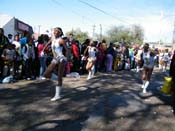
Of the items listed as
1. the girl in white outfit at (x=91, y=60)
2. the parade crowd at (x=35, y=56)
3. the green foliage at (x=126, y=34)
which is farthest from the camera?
the green foliage at (x=126, y=34)

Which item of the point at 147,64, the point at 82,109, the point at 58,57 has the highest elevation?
the point at 58,57

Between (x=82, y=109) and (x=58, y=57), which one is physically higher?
(x=58, y=57)

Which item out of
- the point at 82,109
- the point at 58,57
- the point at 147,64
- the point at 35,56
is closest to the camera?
the point at 82,109

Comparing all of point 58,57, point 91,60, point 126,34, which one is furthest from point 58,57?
point 126,34

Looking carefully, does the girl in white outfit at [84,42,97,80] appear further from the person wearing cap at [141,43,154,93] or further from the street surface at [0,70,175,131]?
the person wearing cap at [141,43,154,93]

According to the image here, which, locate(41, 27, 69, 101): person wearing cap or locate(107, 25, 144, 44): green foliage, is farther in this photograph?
locate(107, 25, 144, 44): green foliage

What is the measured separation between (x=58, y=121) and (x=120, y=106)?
97.6 inches

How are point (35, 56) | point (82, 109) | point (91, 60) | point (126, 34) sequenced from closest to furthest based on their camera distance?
1. point (82, 109)
2. point (35, 56)
3. point (91, 60)
4. point (126, 34)

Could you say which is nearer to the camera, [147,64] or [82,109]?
[82,109]

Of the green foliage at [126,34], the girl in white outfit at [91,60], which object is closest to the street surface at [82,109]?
the girl in white outfit at [91,60]

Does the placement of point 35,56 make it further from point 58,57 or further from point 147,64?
point 58,57

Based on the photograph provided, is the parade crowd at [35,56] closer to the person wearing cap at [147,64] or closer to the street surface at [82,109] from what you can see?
the person wearing cap at [147,64]

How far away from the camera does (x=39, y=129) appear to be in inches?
284

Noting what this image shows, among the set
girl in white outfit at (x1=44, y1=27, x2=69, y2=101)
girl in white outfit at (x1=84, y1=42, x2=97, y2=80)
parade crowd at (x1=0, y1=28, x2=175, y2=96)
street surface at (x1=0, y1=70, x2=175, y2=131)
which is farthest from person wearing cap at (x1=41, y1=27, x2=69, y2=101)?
girl in white outfit at (x1=84, y1=42, x2=97, y2=80)
